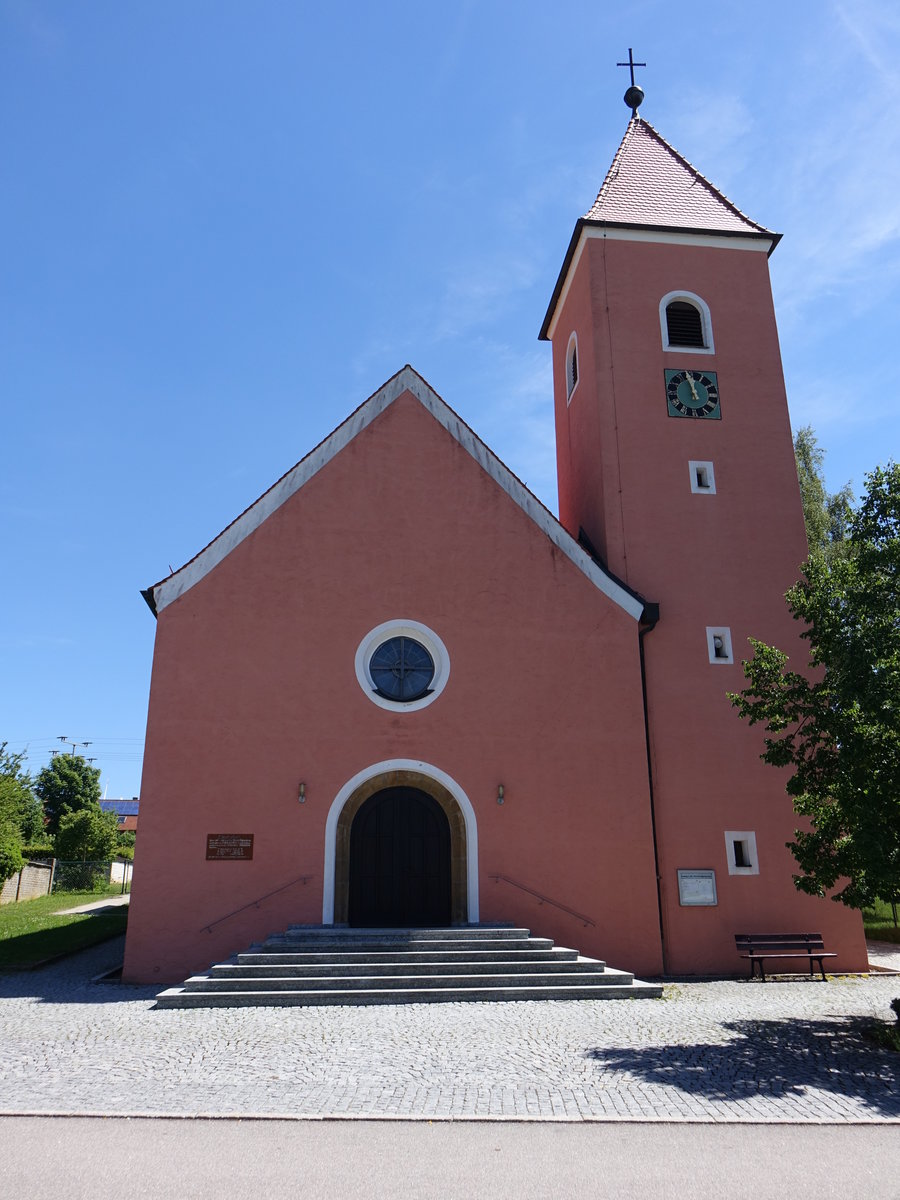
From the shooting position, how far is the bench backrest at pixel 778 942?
15.0 m

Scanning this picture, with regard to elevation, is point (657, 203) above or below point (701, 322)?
above

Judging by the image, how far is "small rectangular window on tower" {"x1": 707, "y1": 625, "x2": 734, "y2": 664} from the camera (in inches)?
678

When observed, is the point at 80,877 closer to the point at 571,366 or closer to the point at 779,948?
the point at 571,366

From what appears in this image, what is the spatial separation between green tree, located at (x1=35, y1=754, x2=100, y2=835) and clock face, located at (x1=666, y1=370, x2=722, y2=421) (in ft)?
177

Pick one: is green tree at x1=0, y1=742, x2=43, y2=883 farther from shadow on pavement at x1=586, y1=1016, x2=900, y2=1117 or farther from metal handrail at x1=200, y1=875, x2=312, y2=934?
shadow on pavement at x1=586, y1=1016, x2=900, y2=1117

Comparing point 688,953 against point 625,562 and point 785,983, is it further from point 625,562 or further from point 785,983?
point 625,562

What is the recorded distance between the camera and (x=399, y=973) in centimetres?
1255

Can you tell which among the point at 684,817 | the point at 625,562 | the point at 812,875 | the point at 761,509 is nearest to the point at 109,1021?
the point at 812,875

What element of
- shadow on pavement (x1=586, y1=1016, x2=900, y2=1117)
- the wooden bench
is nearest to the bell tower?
the wooden bench

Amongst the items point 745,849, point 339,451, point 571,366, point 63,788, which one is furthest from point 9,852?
point 63,788

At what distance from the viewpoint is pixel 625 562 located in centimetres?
1783

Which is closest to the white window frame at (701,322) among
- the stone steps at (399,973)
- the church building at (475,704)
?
the church building at (475,704)

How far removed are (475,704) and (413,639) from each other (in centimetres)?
163

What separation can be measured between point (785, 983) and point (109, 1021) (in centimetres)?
1031
